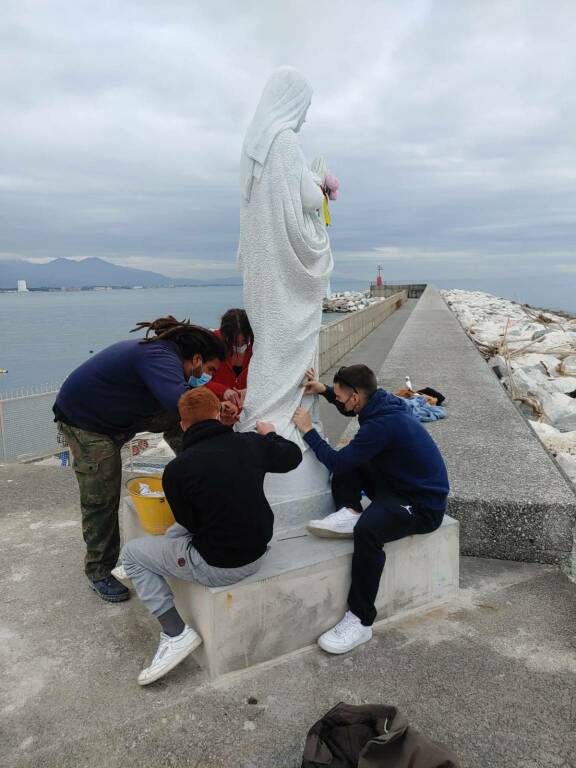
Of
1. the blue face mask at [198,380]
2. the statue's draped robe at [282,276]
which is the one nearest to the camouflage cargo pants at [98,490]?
the blue face mask at [198,380]

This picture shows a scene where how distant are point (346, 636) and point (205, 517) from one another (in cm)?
104

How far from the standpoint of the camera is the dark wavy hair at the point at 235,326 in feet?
12.3

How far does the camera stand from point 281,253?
11.1 feet

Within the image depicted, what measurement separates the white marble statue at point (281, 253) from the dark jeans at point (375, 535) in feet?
2.29

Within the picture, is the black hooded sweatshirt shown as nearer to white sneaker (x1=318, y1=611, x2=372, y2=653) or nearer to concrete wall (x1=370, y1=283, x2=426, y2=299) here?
white sneaker (x1=318, y1=611, x2=372, y2=653)

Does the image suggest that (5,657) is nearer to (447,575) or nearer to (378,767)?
(378,767)

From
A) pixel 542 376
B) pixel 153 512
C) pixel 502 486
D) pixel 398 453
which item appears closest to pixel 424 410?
pixel 502 486

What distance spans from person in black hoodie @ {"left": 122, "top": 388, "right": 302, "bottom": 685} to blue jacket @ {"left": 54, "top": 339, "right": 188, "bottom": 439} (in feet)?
2.24

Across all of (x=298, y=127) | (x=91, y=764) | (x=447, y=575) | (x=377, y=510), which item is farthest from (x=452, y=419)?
(x=91, y=764)

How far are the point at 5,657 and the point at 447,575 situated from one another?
8.24 ft

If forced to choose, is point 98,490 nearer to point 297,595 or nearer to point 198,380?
point 198,380

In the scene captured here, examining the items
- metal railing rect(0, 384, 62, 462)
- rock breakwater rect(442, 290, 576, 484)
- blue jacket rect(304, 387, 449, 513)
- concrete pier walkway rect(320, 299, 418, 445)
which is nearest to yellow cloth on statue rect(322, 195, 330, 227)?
blue jacket rect(304, 387, 449, 513)

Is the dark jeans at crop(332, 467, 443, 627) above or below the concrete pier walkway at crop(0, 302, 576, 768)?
above

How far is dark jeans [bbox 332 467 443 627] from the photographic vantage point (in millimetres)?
3086
